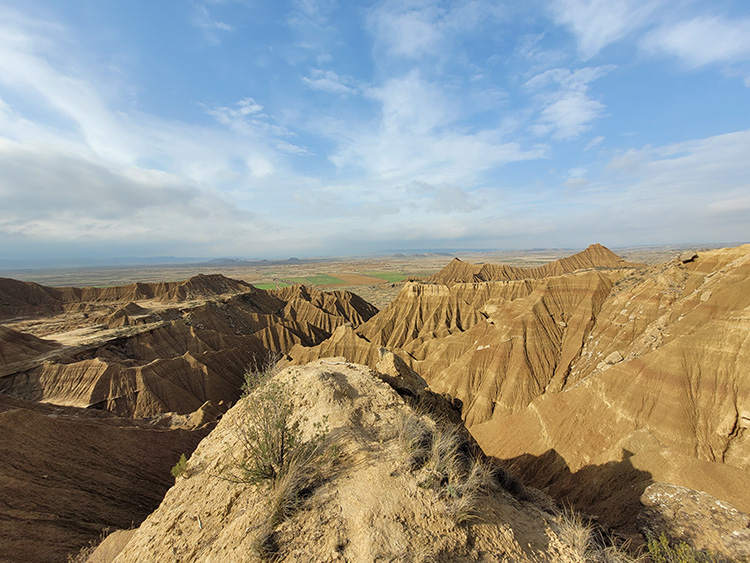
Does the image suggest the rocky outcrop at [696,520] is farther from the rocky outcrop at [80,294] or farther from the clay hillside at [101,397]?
the rocky outcrop at [80,294]

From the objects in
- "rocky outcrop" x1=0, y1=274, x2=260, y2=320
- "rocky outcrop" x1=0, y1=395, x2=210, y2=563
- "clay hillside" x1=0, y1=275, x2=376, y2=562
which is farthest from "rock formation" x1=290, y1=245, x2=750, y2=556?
"rocky outcrop" x1=0, y1=274, x2=260, y2=320

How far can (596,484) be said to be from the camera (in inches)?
665

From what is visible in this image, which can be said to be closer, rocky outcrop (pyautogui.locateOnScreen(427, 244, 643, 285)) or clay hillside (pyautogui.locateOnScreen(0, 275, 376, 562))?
clay hillside (pyautogui.locateOnScreen(0, 275, 376, 562))

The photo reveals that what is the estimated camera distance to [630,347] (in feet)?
81.7

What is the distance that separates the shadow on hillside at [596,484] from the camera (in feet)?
47.1

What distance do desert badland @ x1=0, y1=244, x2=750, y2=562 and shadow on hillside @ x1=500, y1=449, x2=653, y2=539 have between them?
0.35 feet

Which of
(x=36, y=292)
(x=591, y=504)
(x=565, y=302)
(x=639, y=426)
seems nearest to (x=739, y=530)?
(x=591, y=504)

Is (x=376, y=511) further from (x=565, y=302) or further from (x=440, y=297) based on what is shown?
(x=440, y=297)

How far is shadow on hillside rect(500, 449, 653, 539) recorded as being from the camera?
47.1ft

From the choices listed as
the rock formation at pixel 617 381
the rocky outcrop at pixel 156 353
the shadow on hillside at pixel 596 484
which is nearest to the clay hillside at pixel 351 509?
the rocky outcrop at pixel 156 353

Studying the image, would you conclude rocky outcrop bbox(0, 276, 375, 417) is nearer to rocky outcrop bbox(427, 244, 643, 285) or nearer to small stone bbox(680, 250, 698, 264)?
small stone bbox(680, 250, 698, 264)

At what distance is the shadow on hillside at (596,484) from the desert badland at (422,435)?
0.11m

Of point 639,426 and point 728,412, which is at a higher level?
point 728,412

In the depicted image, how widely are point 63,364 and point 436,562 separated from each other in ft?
136
